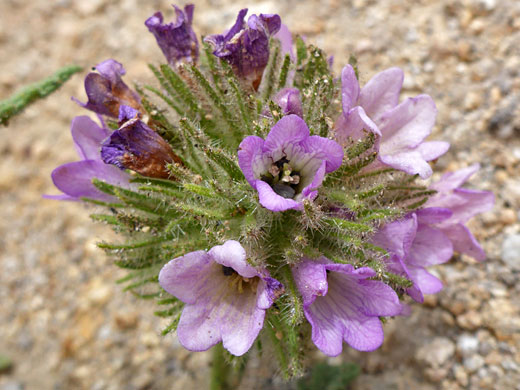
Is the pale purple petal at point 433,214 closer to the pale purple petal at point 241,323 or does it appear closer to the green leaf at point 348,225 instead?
the green leaf at point 348,225

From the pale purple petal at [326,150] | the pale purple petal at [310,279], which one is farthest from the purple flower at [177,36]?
the pale purple petal at [310,279]

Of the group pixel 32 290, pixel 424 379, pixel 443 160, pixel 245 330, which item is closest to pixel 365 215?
pixel 245 330

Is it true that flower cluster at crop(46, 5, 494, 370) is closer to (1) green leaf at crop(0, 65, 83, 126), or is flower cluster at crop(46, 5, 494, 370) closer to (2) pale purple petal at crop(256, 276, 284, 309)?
(2) pale purple petal at crop(256, 276, 284, 309)

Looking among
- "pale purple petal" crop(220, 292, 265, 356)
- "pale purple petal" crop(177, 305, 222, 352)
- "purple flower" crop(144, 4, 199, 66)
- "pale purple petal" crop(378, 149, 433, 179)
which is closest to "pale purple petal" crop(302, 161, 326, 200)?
"pale purple petal" crop(378, 149, 433, 179)

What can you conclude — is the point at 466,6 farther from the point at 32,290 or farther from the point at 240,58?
the point at 32,290

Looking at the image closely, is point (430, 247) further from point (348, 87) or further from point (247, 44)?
point (247, 44)

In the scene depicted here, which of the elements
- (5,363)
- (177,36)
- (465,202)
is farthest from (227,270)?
(5,363)
